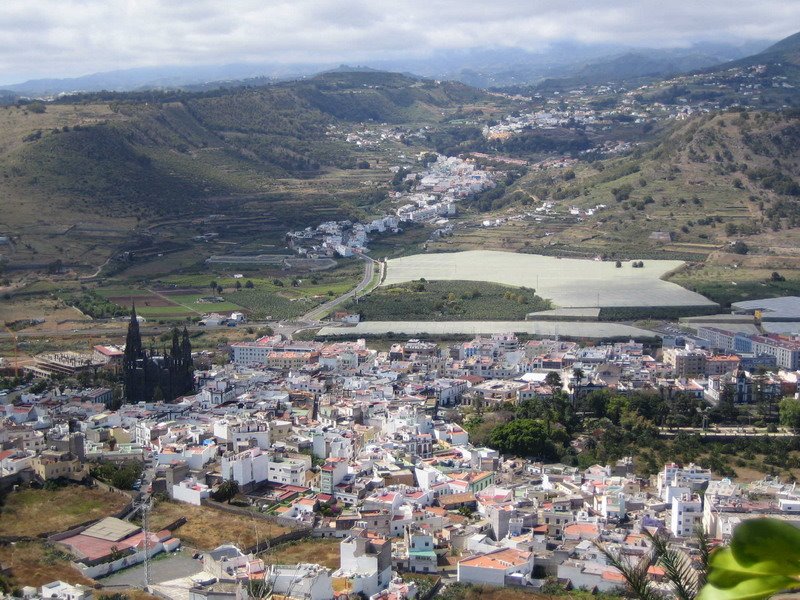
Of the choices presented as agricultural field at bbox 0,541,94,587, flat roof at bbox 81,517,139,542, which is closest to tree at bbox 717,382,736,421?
flat roof at bbox 81,517,139,542

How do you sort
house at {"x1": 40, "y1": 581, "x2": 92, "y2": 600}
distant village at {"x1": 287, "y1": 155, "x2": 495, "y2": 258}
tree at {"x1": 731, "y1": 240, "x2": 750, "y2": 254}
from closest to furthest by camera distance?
house at {"x1": 40, "y1": 581, "x2": 92, "y2": 600}
tree at {"x1": 731, "y1": 240, "x2": 750, "y2": 254}
distant village at {"x1": 287, "y1": 155, "x2": 495, "y2": 258}

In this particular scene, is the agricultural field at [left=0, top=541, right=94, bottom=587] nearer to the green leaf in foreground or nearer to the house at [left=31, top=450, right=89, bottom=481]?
the house at [left=31, top=450, right=89, bottom=481]

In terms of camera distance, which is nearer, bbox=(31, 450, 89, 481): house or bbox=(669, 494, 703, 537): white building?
bbox=(669, 494, 703, 537): white building

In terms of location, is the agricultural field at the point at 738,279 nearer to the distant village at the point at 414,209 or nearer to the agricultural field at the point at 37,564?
the distant village at the point at 414,209

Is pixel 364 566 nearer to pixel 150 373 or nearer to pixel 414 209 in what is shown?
pixel 150 373

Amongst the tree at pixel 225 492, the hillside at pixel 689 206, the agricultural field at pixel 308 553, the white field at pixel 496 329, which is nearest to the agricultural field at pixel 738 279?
the hillside at pixel 689 206

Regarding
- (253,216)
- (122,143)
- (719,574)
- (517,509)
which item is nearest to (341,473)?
(517,509)
